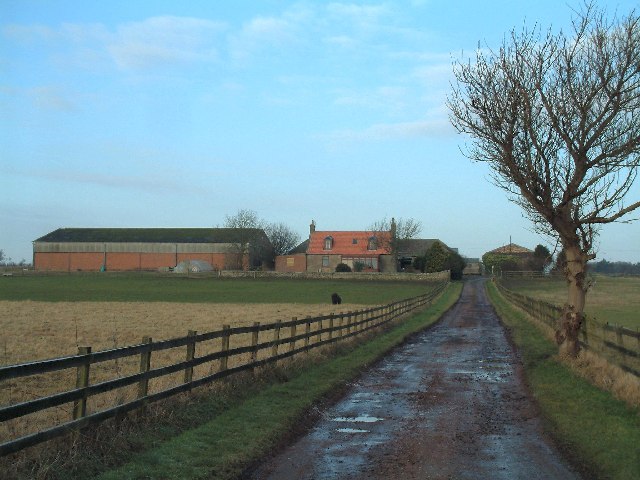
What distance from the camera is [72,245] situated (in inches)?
5315

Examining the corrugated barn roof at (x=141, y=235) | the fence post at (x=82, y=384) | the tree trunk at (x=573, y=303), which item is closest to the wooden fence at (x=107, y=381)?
the fence post at (x=82, y=384)

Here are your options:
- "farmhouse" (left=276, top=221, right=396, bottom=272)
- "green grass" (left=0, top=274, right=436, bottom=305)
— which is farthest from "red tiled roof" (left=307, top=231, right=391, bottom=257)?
"green grass" (left=0, top=274, right=436, bottom=305)

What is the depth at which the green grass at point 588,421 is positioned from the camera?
28.7 ft

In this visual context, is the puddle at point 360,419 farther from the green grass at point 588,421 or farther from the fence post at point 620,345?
the fence post at point 620,345

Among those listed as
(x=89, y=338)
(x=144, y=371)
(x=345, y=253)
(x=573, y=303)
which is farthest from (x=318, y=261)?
(x=144, y=371)

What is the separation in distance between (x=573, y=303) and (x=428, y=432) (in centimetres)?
1049

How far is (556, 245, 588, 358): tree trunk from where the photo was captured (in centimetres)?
1922

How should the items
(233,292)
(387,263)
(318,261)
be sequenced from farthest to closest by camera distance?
(318,261) → (387,263) → (233,292)

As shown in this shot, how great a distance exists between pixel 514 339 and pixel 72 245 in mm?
120413

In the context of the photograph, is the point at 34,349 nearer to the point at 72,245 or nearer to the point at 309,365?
the point at 309,365

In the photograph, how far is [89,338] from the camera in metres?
25.7

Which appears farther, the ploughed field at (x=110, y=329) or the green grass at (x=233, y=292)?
the green grass at (x=233, y=292)

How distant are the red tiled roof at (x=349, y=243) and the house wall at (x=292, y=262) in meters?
1.93

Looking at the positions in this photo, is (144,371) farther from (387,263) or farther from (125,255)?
(125,255)
